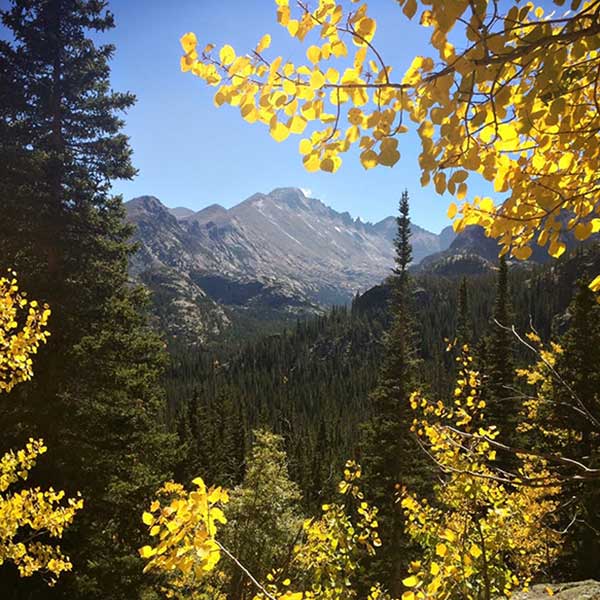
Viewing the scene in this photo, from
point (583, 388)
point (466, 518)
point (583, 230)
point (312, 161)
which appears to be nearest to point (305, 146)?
point (312, 161)

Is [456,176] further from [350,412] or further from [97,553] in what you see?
[350,412]

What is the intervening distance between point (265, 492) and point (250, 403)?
69979mm

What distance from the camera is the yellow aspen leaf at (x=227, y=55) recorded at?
1.47 metres

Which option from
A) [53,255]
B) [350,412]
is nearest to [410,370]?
[53,255]

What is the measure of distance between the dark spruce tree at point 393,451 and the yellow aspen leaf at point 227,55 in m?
14.5

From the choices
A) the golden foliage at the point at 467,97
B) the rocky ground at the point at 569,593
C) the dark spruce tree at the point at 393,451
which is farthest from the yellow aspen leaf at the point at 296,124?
the dark spruce tree at the point at 393,451

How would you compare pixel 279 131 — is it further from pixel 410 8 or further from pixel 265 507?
pixel 265 507

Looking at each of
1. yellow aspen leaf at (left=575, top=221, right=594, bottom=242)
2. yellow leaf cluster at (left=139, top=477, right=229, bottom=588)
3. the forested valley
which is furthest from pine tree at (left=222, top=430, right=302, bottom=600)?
yellow aspen leaf at (left=575, top=221, right=594, bottom=242)

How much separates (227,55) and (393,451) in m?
16.0

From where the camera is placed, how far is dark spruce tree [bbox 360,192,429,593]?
14539mm

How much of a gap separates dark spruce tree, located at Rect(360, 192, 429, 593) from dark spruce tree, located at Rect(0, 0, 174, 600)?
8.36 meters

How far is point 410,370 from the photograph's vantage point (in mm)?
16391

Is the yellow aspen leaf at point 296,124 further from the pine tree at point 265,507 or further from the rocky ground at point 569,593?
the pine tree at point 265,507

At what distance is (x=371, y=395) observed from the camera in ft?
54.1
